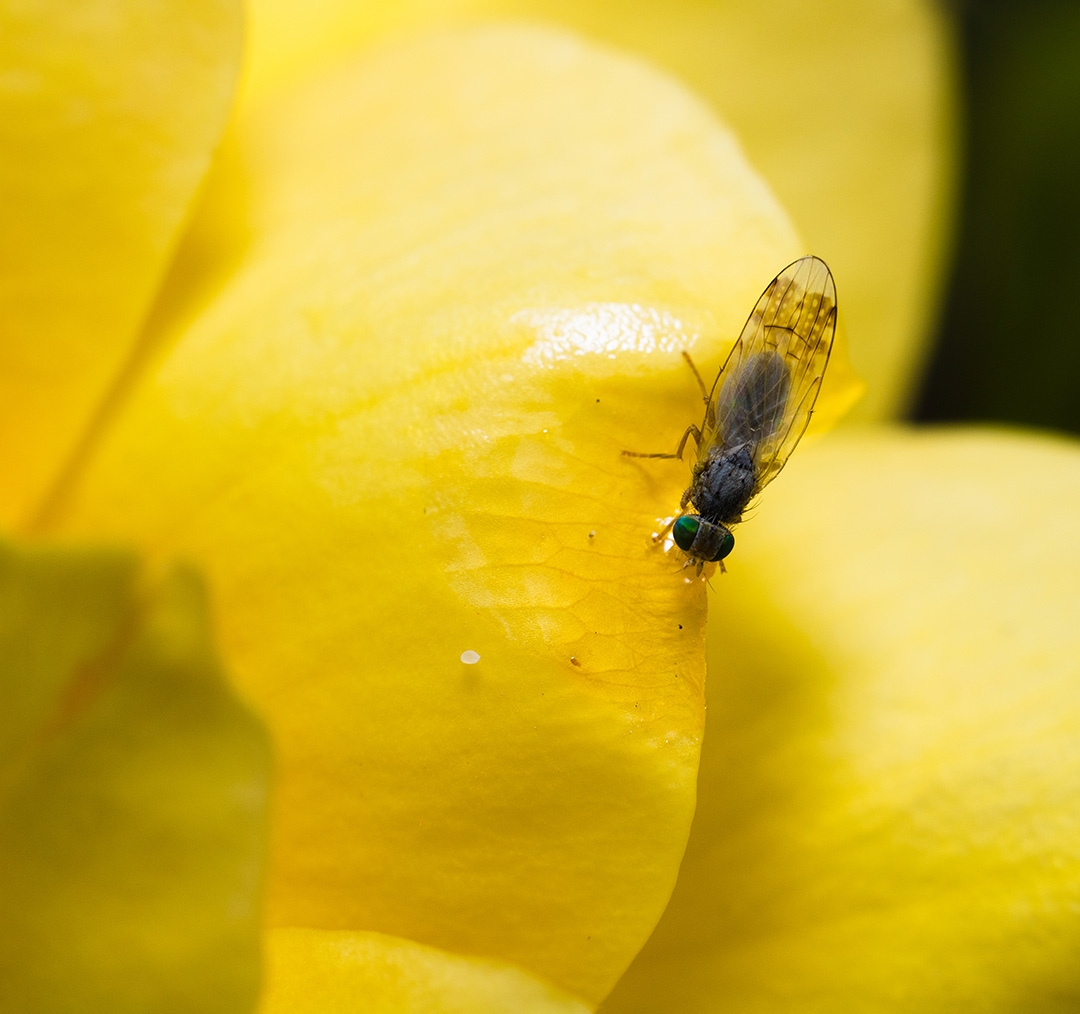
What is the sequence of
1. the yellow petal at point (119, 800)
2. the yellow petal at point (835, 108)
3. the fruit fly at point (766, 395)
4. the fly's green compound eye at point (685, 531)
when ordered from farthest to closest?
the yellow petal at point (835, 108), the fruit fly at point (766, 395), the fly's green compound eye at point (685, 531), the yellow petal at point (119, 800)

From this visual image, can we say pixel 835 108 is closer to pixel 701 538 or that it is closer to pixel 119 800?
pixel 701 538

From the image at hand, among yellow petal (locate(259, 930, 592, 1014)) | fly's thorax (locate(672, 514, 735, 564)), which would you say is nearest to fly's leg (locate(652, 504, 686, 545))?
fly's thorax (locate(672, 514, 735, 564))

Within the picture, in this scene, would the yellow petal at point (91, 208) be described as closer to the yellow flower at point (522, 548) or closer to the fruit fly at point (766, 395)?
the yellow flower at point (522, 548)

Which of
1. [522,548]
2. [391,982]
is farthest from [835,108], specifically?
[391,982]

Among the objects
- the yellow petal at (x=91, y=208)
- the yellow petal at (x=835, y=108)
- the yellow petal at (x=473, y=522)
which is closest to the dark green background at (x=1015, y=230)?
the yellow petal at (x=835, y=108)

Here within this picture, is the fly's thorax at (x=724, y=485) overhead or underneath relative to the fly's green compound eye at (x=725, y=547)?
underneath

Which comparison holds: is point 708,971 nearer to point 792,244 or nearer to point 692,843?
point 692,843

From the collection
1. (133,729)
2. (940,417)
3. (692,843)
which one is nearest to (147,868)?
(133,729)
